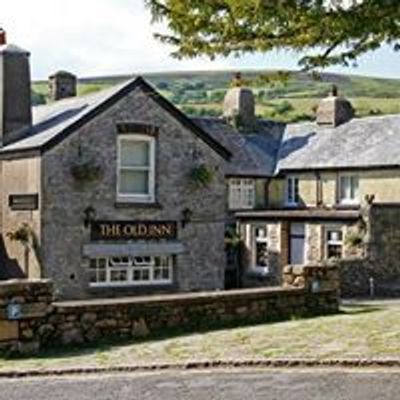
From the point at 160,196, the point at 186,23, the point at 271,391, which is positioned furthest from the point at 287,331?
the point at 160,196

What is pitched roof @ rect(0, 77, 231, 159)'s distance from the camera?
27.6 m

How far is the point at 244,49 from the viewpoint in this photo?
474 inches

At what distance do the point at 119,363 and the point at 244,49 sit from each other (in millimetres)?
4821

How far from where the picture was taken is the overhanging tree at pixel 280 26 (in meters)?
10.7

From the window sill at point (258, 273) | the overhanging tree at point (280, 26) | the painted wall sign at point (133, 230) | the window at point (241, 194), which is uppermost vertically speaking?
the overhanging tree at point (280, 26)

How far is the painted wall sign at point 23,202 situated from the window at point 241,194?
1345 cm

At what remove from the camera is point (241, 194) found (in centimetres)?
4075

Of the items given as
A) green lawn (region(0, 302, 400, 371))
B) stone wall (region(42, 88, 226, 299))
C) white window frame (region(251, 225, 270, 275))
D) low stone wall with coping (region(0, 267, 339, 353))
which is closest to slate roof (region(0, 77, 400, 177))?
stone wall (region(42, 88, 226, 299))

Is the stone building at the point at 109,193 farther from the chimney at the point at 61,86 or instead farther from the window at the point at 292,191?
the window at the point at 292,191

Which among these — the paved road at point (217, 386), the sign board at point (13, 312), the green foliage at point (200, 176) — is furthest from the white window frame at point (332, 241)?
the paved road at point (217, 386)

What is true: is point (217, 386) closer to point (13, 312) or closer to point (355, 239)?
point (13, 312)

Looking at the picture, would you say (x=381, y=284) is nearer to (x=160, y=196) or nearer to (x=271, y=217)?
(x=271, y=217)

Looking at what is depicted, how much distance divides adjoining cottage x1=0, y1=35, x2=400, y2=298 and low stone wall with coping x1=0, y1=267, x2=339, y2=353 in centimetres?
1066

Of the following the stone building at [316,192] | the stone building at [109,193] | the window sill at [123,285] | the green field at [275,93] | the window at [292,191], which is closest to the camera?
the stone building at [109,193]
